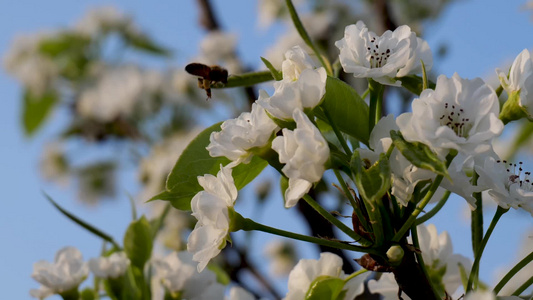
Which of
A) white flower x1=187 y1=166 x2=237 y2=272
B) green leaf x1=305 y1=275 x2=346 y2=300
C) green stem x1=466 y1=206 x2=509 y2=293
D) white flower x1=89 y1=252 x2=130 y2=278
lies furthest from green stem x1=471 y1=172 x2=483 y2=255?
white flower x1=89 y1=252 x2=130 y2=278

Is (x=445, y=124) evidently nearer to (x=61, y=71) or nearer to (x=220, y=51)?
(x=220, y=51)

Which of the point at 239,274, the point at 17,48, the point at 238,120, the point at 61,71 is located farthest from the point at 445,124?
the point at 17,48

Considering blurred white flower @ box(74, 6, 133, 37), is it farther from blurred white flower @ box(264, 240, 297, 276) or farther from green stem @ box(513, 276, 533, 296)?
green stem @ box(513, 276, 533, 296)

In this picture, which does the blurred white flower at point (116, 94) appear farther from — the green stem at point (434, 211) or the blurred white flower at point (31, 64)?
the green stem at point (434, 211)

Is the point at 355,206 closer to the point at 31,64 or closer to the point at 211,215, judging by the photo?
the point at 211,215

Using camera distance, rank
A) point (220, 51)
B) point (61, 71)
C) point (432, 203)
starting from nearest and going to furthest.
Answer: point (432, 203) < point (220, 51) < point (61, 71)

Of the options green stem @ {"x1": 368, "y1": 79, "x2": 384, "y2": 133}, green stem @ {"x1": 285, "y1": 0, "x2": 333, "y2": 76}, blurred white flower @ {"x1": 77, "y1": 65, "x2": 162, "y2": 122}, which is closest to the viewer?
green stem @ {"x1": 368, "y1": 79, "x2": 384, "y2": 133}
